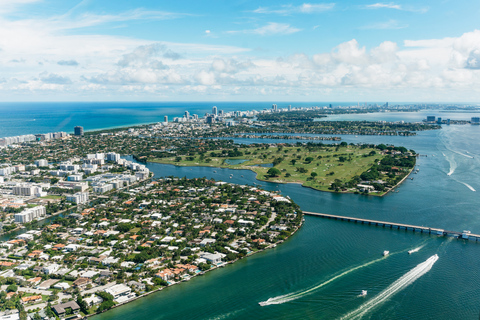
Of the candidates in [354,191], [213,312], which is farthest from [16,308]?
[354,191]

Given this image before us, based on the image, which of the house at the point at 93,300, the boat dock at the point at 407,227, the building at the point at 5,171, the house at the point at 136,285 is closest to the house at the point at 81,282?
the house at the point at 93,300

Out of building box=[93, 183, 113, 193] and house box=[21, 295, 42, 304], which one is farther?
building box=[93, 183, 113, 193]

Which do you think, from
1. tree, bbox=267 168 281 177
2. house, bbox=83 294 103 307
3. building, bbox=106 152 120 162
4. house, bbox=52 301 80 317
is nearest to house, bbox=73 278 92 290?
house, bbox=83 294 103 307

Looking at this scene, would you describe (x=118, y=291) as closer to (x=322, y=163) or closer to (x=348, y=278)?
(x=348, y=278)

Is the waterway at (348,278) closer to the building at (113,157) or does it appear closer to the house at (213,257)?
the house at (213,257)

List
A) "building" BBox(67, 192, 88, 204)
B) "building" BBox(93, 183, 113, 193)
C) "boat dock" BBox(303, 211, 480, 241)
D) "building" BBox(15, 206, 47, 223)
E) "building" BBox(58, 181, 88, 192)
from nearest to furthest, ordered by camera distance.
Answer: "boat dock" BBox(303, 211, 480, 241), "building" BBox(15, 206, 47, 223), "building" BBox(67, 192, 88, 204), "building" BBox(58, 181, 88, 192), "building" BBox(93, 183, 113, 193)

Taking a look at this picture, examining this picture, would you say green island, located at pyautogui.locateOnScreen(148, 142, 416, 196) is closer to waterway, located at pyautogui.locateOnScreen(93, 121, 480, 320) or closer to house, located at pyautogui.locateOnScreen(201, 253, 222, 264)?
waterway, located at pyautogui.locateOnScreen(93, 121, 480, 320)
